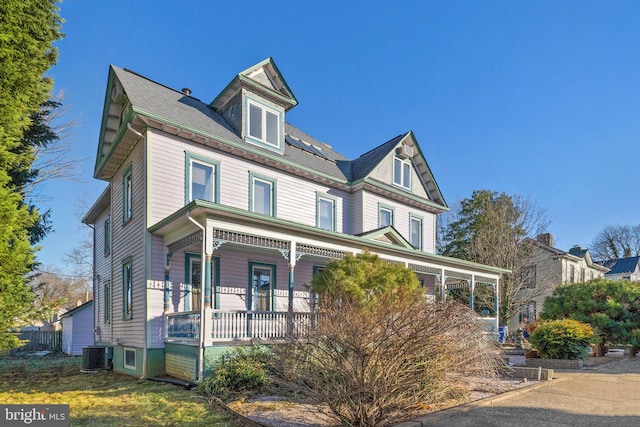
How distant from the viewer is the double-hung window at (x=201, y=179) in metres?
11.8

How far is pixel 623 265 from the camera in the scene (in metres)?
44.9

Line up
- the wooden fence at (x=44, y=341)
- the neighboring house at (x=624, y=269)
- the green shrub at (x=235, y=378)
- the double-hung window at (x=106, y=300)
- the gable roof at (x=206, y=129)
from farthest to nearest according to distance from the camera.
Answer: the neighboring house at (x=624, y=269)
the wooden fence at (x=44, y=341)
the double-hung window at (x=106, y=300)
the gable roof at (x=206, y=129)
the green shrub at (x=235, y=378)

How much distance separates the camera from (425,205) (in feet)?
62.4

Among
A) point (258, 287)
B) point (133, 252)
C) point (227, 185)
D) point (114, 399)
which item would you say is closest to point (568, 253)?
point (258, 287)

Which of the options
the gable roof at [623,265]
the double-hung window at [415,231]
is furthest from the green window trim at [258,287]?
the gable roof at [623,265]

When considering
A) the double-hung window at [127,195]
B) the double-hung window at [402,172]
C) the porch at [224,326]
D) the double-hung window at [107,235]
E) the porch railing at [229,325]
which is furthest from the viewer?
the double-hung window at [402,172]

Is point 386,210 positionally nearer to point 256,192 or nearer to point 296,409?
point 256,192

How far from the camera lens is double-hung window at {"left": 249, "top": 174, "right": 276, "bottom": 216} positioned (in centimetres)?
1314

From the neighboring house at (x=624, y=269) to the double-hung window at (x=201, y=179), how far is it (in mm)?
46514

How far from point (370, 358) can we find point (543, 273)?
3013 centimetres

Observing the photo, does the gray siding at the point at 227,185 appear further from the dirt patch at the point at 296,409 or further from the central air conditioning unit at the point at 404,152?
the dirt patch at the point at 296,409

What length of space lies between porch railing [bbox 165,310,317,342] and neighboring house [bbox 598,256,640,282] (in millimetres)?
46096

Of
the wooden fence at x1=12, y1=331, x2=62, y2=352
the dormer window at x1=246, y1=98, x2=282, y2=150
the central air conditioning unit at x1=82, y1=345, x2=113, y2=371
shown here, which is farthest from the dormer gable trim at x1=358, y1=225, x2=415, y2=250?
the wooden fence at x1=12, y1=331, x2=62, y2=352

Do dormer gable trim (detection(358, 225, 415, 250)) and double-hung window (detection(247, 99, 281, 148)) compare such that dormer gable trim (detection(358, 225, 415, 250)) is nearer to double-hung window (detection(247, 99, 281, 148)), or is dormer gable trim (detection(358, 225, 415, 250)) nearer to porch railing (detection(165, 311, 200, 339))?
double-hung window (detection(247, 99, 281, 148))
